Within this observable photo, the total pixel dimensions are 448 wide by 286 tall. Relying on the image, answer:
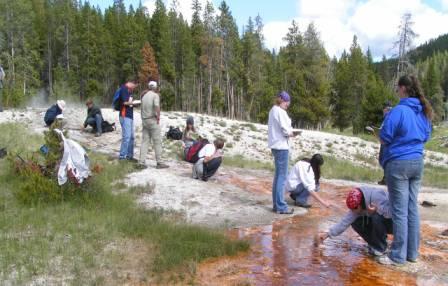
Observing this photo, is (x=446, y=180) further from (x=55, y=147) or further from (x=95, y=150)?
(x=55, y=147)

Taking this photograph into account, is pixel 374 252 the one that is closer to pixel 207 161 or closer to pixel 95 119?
pixel 207 161

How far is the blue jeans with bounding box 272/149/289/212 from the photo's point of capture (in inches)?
287

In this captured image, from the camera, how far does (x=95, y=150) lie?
42.9 ft

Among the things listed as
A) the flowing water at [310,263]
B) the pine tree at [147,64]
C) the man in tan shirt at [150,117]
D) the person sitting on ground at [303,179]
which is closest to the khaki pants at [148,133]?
the man in tan shirt at [150,117]

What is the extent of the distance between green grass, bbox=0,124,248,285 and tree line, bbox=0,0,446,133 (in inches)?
1448

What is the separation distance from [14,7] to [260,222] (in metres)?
43.9

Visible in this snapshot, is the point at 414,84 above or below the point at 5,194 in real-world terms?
above

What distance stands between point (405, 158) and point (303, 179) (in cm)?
272

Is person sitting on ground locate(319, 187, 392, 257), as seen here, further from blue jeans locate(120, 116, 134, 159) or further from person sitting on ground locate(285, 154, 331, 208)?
blue jeans locate(120, 116, 134, 159)

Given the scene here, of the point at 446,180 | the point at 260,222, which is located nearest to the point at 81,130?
the point at 260,222

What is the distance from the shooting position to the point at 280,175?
24.2 ft

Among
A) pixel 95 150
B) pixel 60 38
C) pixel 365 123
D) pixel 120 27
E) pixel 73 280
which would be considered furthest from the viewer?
pixel 120 27

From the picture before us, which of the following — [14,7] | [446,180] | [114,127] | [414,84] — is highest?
[14,7]

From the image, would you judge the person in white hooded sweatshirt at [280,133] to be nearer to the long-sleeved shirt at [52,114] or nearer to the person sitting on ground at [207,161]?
the person sitting on ground at [207,161]
